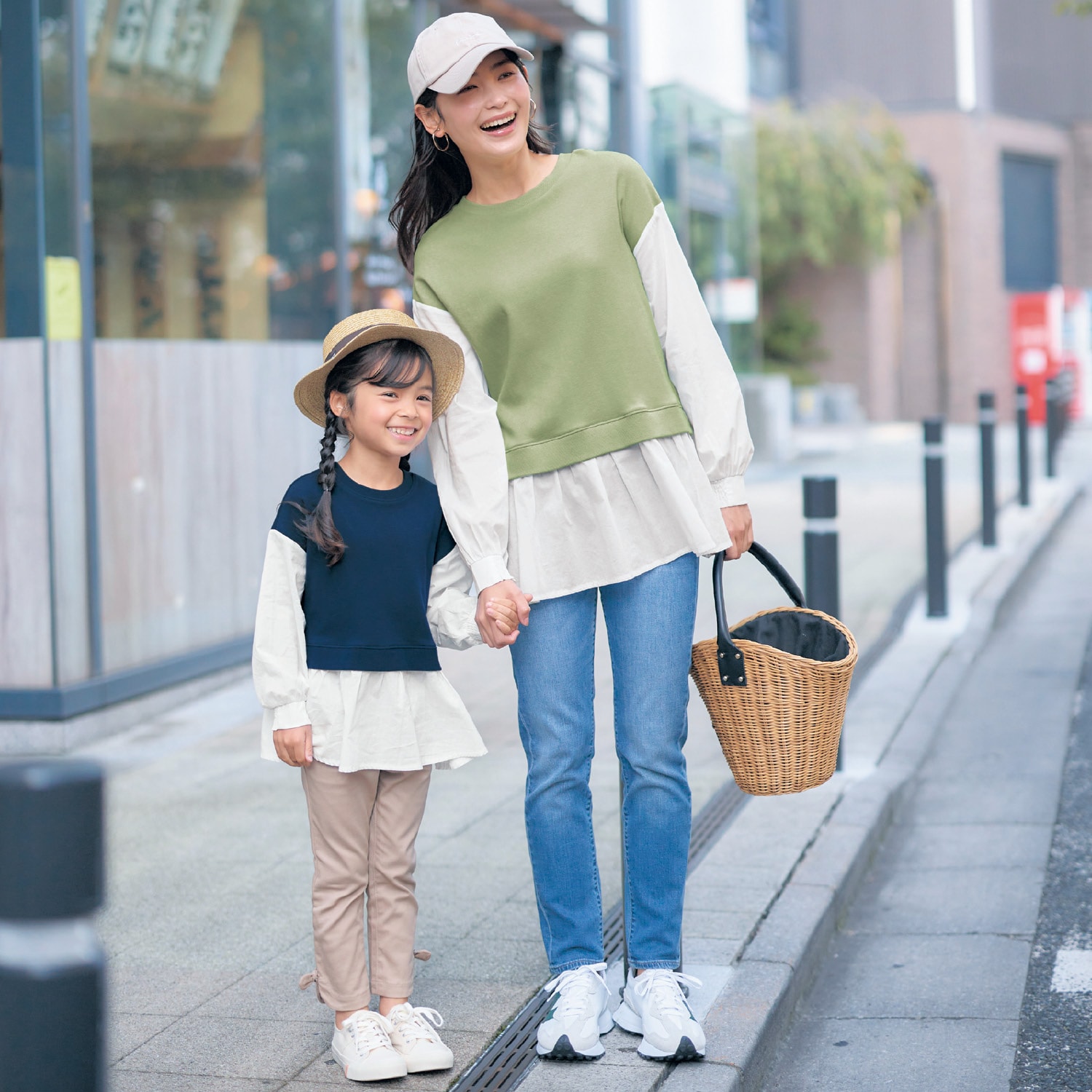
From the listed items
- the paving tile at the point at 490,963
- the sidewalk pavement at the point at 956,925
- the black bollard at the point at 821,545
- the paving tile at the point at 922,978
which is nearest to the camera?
the sidewalk pavement at the point at 956,925

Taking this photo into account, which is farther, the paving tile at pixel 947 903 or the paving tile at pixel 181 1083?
the paving tile at pixel 947 903

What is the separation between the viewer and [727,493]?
316 centimetres

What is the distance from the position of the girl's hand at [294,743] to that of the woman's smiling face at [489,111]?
1.12m

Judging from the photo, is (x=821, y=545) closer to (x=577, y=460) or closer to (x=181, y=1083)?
(x=577, y=460)

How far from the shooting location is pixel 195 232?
758 centimetres

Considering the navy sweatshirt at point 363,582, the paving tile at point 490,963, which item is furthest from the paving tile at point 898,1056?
the navy sweatshirt at point 363,582

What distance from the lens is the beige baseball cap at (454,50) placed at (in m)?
2.96

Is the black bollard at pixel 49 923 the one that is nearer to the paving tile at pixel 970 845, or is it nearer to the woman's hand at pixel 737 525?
the woman's hand at pixel 737 525

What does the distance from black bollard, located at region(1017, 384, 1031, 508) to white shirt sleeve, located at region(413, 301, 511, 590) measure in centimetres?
1084

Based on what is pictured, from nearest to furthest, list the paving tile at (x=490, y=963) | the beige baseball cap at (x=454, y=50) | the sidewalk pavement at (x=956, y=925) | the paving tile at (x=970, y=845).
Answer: the beige baseball cap at (x=454, y=50), the sidewalk pavement at (x=956, y=925), the paving tile at (x=490, y=963), the paving tile at (x=970, y=845)

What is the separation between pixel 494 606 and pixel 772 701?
1.99ft

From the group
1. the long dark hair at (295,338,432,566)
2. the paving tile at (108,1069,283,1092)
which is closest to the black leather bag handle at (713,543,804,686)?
the long dark hair at (295,338,432,566)

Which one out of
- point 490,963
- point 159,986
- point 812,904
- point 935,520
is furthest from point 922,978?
point 935,520

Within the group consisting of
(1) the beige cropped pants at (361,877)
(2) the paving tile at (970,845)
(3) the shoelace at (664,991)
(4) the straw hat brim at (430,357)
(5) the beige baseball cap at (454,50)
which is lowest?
(2) the paving tile at (970,845)
